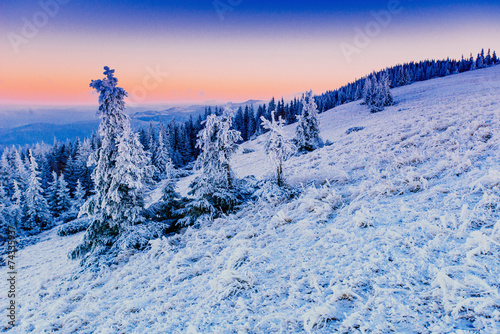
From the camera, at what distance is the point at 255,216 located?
36.3 ft

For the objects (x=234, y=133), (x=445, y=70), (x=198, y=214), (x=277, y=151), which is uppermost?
(x=445, y=70)

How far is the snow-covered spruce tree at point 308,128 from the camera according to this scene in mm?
31375

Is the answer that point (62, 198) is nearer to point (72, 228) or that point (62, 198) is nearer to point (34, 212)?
point (34, 212)

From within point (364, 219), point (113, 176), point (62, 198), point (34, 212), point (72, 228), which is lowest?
point (34, 212)

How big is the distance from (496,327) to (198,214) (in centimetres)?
1120

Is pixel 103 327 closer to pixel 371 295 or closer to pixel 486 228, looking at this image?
pixel 371 295

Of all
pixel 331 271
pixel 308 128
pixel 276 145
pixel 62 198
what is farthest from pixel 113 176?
pixel 62 198

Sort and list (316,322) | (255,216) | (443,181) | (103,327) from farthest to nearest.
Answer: (255,216)
(443,181)
(103,327)
(316,322)

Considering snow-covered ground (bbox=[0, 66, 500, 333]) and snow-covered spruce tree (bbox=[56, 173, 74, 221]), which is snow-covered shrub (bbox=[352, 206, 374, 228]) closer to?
snow-covered ground (bbox=[0, 66, 500, 333])

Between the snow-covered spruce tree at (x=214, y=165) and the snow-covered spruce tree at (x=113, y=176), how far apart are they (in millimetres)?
2780

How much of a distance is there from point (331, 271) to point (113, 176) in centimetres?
1001

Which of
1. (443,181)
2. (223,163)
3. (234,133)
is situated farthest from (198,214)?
(443,181)

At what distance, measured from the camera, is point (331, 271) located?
17.9ft

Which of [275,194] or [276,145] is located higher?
[276,145]
